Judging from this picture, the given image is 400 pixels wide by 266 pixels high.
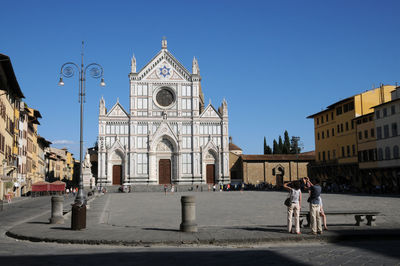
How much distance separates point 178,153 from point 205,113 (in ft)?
25.6

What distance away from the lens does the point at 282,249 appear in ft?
32.7

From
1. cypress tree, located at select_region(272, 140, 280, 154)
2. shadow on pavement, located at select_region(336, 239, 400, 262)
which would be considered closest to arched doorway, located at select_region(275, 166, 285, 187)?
cypress tree, located at select_region(272, 140, 280, 154)

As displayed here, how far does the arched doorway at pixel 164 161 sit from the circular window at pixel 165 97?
19.1 feet

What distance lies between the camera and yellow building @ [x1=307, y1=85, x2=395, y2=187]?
5134 centimetres

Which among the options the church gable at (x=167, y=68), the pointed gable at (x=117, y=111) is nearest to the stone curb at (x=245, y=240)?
the pointed gable at (x=117, y=111)

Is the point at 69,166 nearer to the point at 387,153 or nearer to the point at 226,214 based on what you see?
the point at 387,153

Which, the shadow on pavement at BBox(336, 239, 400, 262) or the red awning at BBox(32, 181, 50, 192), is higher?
the red awning at BBox(32, 181, 50, 192)

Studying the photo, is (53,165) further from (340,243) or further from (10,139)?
(340,243)

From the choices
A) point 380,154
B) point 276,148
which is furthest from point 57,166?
point 380,154

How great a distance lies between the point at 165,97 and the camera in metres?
65.7

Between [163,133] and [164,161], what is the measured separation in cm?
450

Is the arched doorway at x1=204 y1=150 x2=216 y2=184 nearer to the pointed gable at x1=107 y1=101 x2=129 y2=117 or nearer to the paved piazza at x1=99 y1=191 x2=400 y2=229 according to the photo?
the pointed gable at x1=107 y1=101 x2=129 y2=117

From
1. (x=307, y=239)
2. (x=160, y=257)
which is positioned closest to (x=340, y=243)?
(x=307, y=239)

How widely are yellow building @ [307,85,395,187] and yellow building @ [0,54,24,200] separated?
129ft
